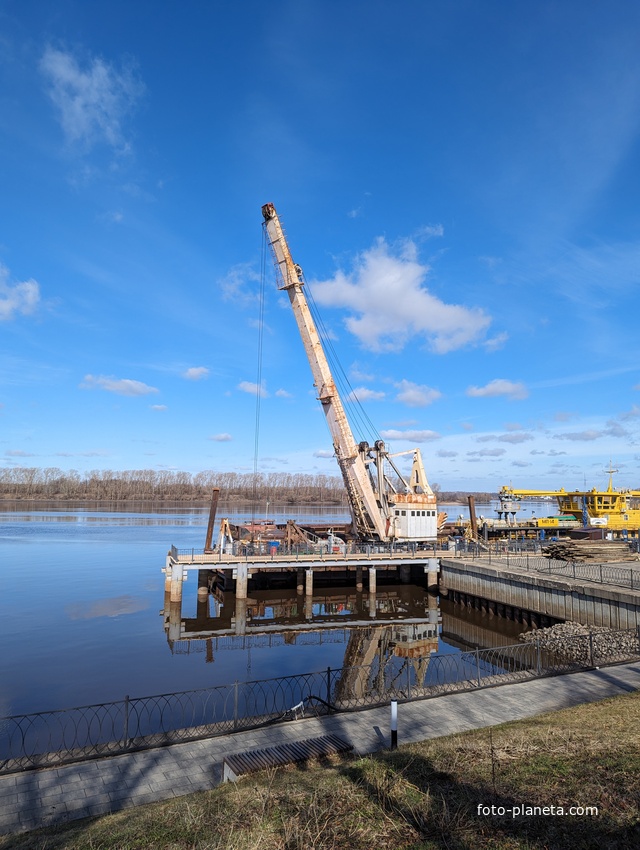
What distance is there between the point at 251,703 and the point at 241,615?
1401 centimetres

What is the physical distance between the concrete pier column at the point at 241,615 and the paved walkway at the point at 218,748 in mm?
17259

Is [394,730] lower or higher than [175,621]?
higher

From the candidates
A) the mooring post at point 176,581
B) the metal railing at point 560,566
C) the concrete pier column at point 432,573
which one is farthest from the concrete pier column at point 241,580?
the metal railing at point 560,566

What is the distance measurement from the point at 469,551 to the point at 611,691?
2741 cm

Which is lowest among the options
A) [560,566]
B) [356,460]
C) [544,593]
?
[544,593]

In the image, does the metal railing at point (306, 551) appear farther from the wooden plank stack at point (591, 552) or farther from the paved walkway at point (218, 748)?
the paved walkway at point (218, 748)

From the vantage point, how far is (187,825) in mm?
7312

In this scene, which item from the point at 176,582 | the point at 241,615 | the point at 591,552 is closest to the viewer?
the point at 241,615

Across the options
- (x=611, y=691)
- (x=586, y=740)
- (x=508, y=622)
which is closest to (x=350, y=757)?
(x=586, y=740)

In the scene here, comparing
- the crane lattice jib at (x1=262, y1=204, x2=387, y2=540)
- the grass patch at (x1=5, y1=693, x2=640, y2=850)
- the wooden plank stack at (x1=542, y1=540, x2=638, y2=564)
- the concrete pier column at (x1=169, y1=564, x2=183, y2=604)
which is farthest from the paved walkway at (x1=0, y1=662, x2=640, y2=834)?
the crane lattice jib at (x1=262, y1=204, x2=387, y2=540)

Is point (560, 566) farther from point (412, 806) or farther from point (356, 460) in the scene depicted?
point (412, 806)

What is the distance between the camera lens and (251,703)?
58.1 feet

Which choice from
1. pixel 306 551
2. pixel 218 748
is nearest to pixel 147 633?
pixel 306 551

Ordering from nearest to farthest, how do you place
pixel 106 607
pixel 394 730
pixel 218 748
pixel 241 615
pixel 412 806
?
pixel 412 806 < pixel 394 730 < pixel 218 748 < pixel 241 615 < pixel 106 607
